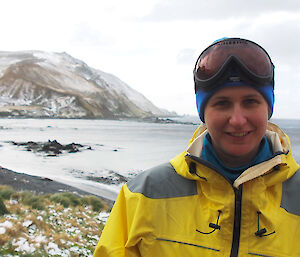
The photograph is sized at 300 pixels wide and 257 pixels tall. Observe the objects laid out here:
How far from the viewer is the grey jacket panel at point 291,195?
1906 millimetres

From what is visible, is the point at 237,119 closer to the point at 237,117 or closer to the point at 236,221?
the point at 237,117

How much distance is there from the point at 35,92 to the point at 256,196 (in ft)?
465

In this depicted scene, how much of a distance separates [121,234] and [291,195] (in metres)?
1.13

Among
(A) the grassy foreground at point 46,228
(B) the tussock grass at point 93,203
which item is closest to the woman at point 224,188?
(A) the grassy foreground at point 46,228

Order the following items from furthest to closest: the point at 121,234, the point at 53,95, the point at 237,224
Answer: the point at 53,95 → the point at 121,234 → the point at 237,224

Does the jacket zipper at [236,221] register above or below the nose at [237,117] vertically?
below

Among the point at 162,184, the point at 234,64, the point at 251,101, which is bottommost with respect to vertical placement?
the point at 162,184

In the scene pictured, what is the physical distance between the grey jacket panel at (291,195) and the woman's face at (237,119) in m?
0.31

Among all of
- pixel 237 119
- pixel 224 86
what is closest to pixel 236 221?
pixel 237 119

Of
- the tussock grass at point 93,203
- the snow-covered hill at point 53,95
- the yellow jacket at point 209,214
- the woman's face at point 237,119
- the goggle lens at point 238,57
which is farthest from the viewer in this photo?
the snow-covered hill at point 53,95

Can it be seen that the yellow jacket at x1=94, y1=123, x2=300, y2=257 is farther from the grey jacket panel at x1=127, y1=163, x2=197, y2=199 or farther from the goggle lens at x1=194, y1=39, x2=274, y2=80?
the goggle lens at x1=194, y1=39, x2=274, y2=80

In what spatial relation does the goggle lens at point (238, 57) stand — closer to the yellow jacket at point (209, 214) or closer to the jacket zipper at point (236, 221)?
the yellow jacket at point (209, 214)

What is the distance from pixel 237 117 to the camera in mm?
1930

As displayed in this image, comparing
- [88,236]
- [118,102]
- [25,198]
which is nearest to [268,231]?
[88,236]
